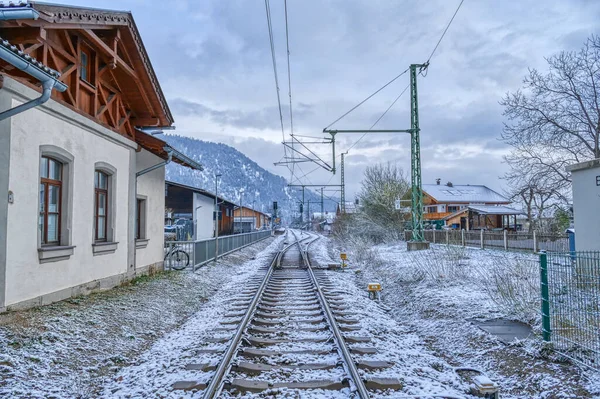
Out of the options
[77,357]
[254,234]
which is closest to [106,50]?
[77,357]

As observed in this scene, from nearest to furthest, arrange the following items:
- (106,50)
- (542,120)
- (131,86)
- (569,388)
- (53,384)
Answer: (569,388) → (53,384) → (106,50) → (131,86) → (542,120)

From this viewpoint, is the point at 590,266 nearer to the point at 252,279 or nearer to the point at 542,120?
the point at 252,279

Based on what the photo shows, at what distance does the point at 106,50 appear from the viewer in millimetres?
9953

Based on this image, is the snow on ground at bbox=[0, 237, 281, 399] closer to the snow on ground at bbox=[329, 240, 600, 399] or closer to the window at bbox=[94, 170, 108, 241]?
the window at bbox=[94, 170, 108, 241]

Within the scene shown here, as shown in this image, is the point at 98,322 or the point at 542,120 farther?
the point at 542,120

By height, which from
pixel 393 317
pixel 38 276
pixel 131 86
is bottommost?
pixel 393 317

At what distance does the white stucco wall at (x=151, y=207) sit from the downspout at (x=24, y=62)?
6.18 metres

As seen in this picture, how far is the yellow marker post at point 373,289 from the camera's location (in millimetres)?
10461

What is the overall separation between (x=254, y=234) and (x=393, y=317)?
26864mm

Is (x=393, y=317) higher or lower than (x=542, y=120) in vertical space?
lower

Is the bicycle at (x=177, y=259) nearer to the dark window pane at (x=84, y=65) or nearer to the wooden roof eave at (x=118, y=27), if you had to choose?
the wooden roof eave at (x=118, y=27)

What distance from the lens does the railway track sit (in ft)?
15.2

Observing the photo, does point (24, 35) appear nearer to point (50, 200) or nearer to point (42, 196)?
point (42, 196)

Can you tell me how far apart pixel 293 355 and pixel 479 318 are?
12.2 ft
